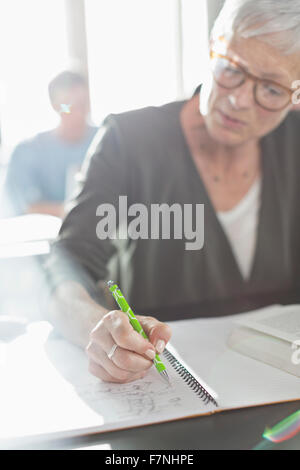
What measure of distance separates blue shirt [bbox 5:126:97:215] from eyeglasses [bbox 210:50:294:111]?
130 centimetres

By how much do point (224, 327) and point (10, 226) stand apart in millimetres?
713

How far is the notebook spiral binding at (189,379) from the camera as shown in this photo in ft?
1.28

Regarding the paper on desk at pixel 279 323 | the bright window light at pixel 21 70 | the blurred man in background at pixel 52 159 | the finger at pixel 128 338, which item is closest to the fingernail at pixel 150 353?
the finger at pixel 128 338

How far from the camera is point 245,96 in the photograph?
62 centimetres

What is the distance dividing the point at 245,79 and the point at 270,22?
8 cm

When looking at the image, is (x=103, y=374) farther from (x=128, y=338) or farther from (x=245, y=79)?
(x=245, y=79)

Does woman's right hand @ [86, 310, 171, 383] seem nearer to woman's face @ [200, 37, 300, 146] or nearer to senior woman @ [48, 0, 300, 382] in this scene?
senior woman @ [48, 0, 300, 382]

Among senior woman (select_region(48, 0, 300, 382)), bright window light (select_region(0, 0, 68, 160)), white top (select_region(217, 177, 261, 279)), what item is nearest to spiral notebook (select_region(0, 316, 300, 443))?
senior woman (select_region(48, 0, 300, 382))

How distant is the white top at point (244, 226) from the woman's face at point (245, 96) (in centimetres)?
11

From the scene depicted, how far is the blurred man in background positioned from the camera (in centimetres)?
189
